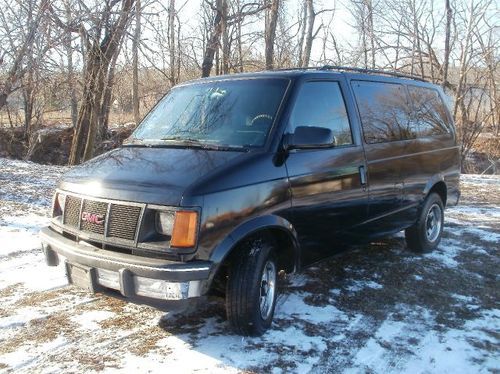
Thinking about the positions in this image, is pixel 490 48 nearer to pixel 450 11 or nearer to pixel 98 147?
pixel 450 11

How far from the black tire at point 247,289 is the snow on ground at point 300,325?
0.15 m

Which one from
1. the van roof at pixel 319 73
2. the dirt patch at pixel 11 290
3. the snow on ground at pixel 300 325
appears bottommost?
the snow on ground at pixel 300 325

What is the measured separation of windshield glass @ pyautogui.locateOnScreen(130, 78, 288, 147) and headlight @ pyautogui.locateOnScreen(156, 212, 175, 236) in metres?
0.88

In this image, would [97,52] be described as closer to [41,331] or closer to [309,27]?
[41,331]

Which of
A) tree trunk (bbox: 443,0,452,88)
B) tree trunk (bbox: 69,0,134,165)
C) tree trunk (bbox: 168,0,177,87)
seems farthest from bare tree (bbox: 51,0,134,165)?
tree trunk (bbox: 443,0,452,88)

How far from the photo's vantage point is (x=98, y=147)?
1911 centimetres

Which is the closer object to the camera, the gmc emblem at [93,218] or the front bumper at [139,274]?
the front bumper at [139,274]

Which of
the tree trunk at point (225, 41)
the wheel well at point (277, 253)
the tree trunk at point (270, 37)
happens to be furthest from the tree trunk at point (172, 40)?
the wheel well at point (277, 253)

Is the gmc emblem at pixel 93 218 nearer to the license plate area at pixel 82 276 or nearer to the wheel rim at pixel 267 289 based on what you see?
the license plate area at pixel 82 276

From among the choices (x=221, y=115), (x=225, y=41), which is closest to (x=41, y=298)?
(x=221, y=115)

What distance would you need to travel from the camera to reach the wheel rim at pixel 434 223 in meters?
6.17

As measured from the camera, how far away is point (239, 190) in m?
3.48

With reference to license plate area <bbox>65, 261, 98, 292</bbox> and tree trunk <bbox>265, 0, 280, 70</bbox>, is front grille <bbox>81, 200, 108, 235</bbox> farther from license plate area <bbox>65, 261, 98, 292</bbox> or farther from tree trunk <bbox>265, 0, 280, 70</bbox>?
tree trunk <bbox>265, 0, 280, 70</bbox>

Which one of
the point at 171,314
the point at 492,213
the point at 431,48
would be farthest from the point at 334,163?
the point at 431,48
